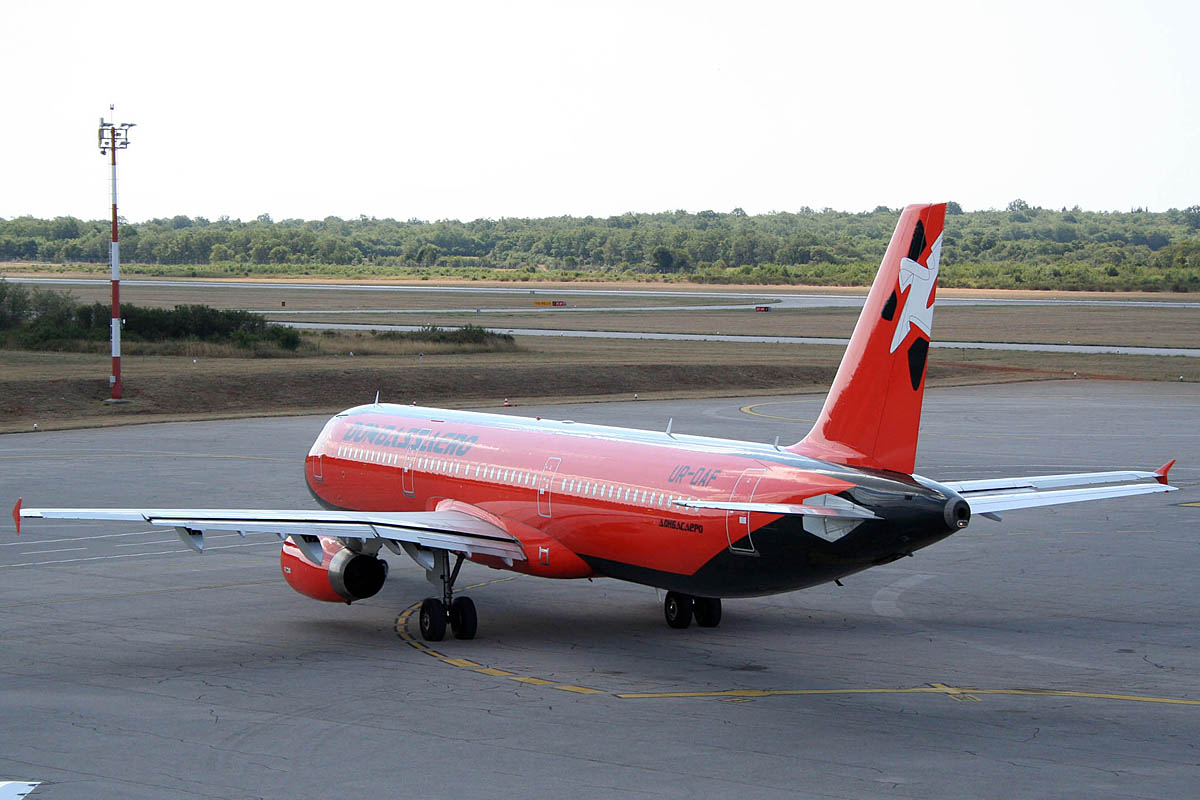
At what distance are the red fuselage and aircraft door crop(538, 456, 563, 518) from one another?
0.03 meters

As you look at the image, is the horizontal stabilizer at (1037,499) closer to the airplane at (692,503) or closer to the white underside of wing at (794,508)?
the airplane at (692,503)

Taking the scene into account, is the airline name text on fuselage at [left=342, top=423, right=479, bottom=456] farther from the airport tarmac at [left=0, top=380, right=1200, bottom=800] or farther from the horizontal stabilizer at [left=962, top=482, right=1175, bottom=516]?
the horizontal stabilizer at [left=962, top=482, right=1175, bottom=516]

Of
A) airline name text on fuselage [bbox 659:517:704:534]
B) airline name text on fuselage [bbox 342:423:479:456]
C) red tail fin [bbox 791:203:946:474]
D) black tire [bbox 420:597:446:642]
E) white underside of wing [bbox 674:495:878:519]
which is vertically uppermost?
red tail fin [bbox 791:203:946:474]

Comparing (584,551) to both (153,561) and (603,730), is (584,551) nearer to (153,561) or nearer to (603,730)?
(603,730)

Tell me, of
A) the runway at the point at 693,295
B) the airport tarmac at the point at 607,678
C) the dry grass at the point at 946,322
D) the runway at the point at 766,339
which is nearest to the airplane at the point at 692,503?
the airport tarmac at the point at 607,678

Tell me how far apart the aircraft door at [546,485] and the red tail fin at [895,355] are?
20.2ft

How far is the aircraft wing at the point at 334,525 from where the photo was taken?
2388 cm

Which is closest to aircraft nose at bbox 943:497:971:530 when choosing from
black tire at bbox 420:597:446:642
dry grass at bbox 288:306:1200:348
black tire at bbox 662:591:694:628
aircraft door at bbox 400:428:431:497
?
black tire at bbox 662:591:694:628

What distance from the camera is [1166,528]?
38.2 m

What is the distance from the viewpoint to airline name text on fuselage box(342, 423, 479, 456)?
3025 cm

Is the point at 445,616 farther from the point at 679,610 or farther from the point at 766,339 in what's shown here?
the point at 766,339

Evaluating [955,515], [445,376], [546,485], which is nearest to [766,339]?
[445,376]

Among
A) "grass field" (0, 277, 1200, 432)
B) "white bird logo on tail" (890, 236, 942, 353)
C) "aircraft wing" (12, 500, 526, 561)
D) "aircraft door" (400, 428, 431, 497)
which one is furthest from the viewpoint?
"grass field" (0, 277, 1200, 432)

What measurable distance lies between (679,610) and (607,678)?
14.1ft
